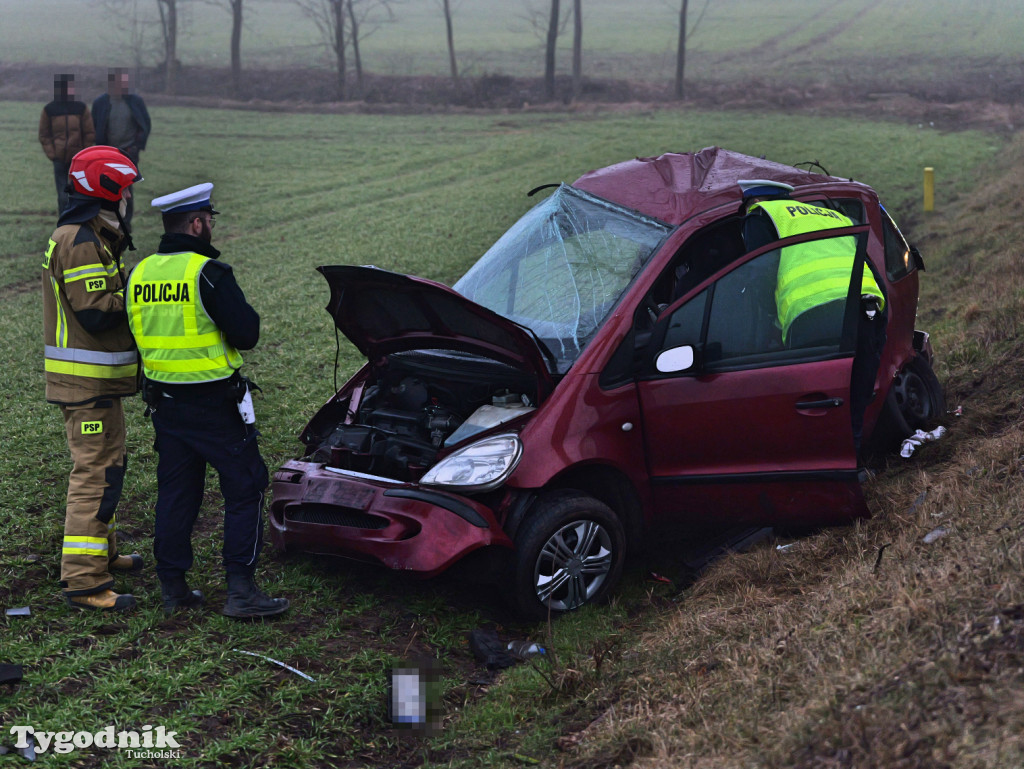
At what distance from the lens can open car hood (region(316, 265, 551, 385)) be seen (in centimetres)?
474

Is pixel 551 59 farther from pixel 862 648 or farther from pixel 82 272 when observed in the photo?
pixel 862 648

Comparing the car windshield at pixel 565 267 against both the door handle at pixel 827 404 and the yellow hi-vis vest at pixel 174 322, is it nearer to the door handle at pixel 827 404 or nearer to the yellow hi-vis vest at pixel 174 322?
the door handle at pixel 827 404

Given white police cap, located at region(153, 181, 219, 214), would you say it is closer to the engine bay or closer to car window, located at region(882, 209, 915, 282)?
the engine bay

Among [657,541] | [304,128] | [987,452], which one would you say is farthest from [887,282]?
[304,128]

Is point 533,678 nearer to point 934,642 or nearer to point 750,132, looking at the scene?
point 934,642

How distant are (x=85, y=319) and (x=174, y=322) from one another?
479mm

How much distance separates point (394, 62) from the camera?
51562 mm

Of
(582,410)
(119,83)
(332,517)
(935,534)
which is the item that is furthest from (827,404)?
(119,83)

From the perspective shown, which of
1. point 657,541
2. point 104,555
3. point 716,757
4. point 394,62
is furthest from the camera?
point 394,62

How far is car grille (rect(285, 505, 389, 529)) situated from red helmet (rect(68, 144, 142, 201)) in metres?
1.73

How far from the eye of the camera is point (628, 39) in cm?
6259

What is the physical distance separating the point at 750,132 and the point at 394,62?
92.5 ft

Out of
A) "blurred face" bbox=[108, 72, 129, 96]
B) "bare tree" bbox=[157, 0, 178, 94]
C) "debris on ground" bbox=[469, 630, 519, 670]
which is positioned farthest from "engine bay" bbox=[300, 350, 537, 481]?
"bare tree" bbox=[157, 0, 178, 94]

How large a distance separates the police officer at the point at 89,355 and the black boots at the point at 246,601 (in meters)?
0.47
